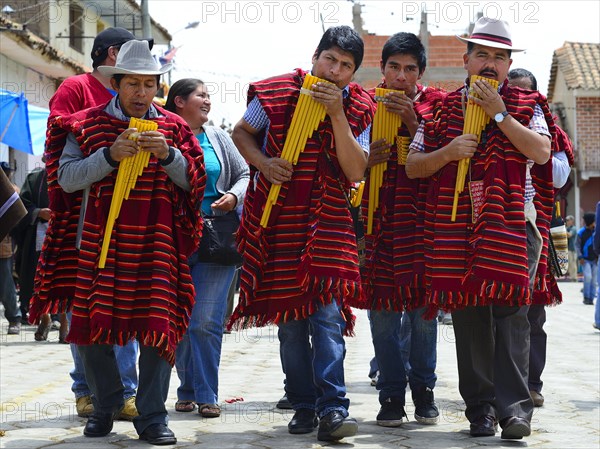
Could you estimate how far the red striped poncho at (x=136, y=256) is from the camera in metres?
5.52

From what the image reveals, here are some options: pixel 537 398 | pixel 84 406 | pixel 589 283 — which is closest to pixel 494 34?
pixel 537 398

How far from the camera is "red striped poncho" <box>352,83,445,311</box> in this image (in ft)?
20.6

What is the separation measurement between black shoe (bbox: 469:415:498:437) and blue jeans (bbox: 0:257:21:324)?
831cm

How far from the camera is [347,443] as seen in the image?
5.69 metres

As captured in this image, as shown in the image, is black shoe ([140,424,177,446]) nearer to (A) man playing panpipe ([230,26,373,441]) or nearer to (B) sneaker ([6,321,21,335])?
(A) man playing panpipe ([230,26,373,441])

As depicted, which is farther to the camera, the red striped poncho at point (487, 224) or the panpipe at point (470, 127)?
the panpipe at point (470, 127)

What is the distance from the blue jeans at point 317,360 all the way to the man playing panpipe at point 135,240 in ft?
2.16

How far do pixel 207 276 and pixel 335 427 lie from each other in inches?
65.3

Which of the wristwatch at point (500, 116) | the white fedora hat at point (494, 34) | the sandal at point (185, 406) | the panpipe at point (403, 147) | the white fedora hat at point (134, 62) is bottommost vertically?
the sandal at point (185, 406)

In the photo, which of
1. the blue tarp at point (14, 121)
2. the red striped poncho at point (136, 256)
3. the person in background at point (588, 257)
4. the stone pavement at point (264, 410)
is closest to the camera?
the red striped poncho at point (136, 256)

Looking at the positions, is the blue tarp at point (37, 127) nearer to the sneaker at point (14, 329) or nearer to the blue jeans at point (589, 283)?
the sneaker at point (14, 329)

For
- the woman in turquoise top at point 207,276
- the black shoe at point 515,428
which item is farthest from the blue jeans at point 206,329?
the black shoe at point 515,428

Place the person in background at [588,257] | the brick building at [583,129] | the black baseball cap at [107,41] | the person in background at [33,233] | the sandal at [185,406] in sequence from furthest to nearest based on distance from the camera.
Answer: the brick building at [583,129]
the person in background at [588,257]
the person in background at [33,233]
the sandal at [185,406]
the black baseball cap at [107,41]

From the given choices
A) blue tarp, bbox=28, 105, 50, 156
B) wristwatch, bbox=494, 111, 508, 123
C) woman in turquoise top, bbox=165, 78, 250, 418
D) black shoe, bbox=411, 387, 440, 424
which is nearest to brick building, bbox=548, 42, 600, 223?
blue tarp, bbox=28, 105, 50, 156
